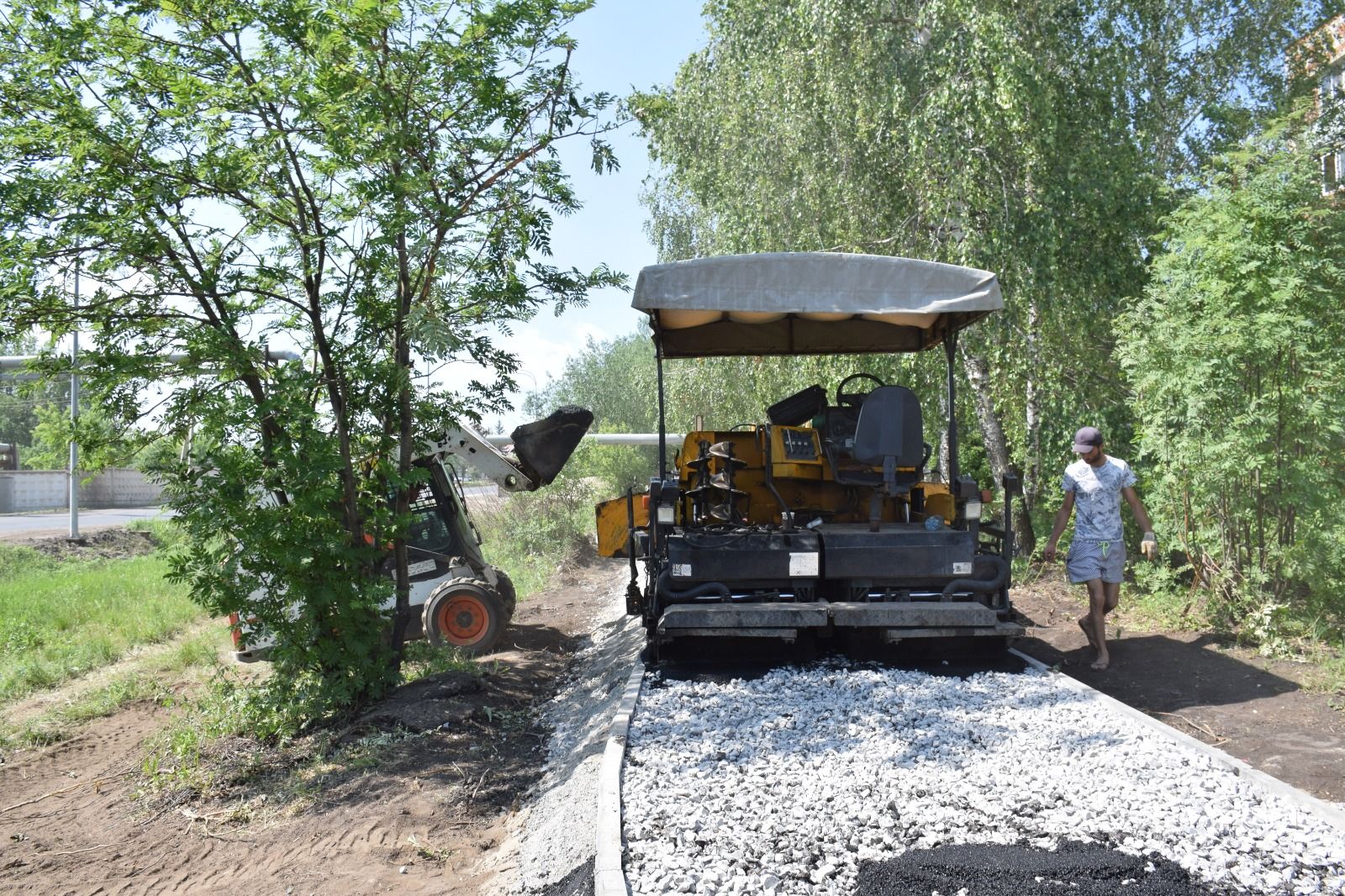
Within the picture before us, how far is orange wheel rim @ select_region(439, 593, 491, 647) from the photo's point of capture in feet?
36.6

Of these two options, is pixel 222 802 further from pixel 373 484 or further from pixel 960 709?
pixel 960 709

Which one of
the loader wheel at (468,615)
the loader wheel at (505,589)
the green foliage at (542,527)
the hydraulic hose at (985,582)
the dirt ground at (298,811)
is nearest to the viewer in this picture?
the dirt ground at (298,811)

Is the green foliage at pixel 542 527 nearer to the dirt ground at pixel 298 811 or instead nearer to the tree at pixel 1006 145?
the tree at pixel 1006 145

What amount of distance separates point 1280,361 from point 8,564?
73.0 feet

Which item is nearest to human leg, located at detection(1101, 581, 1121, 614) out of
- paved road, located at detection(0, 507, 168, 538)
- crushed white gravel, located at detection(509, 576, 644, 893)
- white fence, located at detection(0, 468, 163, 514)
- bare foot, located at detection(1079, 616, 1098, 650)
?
bare foot, located at detection(1079, 616, 1098, 650)

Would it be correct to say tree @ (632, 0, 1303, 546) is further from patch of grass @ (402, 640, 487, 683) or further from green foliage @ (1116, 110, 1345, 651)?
Answer: patch of grass @ (402, 640, 487, 683)

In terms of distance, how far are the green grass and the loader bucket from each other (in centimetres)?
374

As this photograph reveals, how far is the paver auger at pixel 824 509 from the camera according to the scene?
7094 millimetres

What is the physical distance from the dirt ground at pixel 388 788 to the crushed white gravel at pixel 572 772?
0.52ft

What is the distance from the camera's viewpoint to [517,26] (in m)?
8.25

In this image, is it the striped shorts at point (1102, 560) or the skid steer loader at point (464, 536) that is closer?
the striped shorts at point (1102, 560)

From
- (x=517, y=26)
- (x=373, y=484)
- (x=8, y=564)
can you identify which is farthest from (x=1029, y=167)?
(x=8, y=564)

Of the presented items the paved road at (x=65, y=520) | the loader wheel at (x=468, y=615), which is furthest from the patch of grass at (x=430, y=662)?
the paved road at (x=65, y=520)

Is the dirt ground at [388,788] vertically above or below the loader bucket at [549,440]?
below
